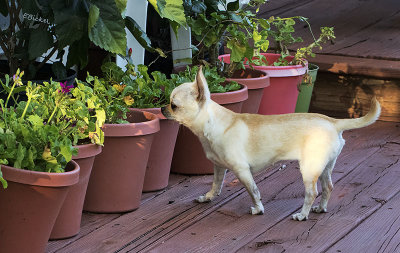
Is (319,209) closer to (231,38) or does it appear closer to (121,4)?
(231,38)

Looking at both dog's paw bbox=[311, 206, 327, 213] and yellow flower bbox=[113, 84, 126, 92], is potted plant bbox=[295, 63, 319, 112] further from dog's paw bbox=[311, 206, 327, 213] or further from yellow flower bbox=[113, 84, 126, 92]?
yellow flower bbox=[113, 84, 126, 92]

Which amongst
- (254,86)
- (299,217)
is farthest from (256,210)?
(254,86)

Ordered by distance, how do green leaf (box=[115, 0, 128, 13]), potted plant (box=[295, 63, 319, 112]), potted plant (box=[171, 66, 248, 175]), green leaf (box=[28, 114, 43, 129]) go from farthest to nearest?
potted plant (box=[295, 63, 319, 112])
potted plant (box=[171, 66, 248, 175])
green leaf (box=[115, 0, 128, 13])
green leaf (box=[28, 114, 43, 129])

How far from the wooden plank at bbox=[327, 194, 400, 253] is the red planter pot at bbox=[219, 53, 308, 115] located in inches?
40.9

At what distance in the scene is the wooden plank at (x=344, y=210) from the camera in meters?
2.68

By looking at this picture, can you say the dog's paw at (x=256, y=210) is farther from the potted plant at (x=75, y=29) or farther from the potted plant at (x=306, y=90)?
the potted plant at (x=306, y=90)

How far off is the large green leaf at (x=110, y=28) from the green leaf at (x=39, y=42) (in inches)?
11.8

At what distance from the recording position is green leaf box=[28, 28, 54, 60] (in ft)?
9.57

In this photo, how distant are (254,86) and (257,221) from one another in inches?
33.9

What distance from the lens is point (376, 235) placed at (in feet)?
9.12

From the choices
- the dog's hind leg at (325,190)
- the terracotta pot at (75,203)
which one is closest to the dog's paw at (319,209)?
the dog's hind leg at (325,190)

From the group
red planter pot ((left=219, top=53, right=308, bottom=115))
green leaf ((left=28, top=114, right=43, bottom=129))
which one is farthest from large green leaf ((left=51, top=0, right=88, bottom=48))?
red planter pot ((left=219, top=53, right=308, bottom=115))

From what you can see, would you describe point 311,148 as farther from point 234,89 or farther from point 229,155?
point 234,89

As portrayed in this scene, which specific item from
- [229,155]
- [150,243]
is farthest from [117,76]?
[150,243]
